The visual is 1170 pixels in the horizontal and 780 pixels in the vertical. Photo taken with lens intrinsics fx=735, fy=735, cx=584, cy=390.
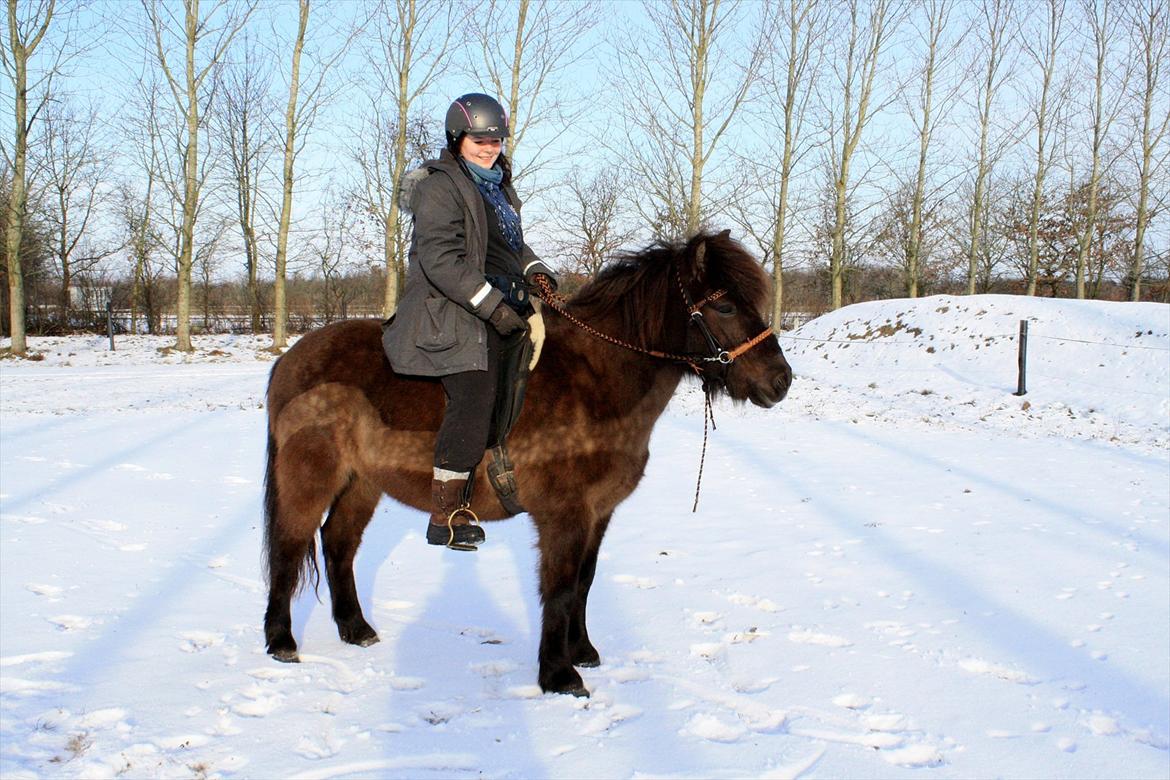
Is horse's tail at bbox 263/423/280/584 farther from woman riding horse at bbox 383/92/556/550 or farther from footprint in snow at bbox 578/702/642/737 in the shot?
footprint in snow at bbox 578/702/642/737

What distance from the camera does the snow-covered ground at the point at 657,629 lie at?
2924mm

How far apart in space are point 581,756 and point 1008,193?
128 ft

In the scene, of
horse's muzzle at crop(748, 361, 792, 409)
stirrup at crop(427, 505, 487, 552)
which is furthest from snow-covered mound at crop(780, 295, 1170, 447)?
stirrup at crop(427, 505, 487, 552)

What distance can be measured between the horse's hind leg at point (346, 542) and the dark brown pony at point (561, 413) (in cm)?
11

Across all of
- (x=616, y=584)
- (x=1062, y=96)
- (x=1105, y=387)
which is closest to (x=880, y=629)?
(x=616, y=584)

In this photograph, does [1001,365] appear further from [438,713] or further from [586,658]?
[438,713]

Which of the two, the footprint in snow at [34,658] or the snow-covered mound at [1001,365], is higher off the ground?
the snow-covered mound at [1001,365]

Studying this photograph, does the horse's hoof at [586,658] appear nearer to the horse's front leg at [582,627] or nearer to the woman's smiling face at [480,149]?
the horse's front leg at [582,627]

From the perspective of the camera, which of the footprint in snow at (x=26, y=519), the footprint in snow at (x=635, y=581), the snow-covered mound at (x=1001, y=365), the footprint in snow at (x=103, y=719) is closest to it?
the footprint in snow at (x=103, y=719)

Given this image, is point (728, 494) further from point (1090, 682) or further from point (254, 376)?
point (254, 376)

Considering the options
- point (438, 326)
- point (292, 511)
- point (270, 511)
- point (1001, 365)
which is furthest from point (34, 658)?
point (1001, 365)

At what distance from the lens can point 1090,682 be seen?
3.53 meters

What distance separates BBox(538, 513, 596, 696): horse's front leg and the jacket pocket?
99 cm

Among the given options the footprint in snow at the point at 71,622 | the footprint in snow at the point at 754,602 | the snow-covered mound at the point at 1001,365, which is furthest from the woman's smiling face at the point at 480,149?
the snow-covered mound at the point at 1001,365
